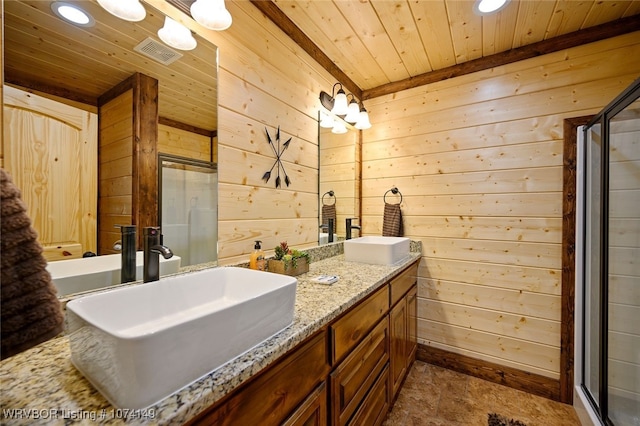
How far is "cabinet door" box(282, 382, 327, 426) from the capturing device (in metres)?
0.81

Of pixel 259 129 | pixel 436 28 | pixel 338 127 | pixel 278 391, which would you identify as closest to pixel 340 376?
pixel 278 391

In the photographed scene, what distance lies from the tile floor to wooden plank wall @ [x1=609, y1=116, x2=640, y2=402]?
1.31 feet

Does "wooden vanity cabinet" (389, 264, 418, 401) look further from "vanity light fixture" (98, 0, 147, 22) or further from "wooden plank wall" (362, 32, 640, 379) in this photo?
"vanity light fixture" (98, 0, 147, 22)

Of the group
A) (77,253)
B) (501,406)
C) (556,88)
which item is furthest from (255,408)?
(556,88)

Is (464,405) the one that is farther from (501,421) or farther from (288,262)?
(288,262)

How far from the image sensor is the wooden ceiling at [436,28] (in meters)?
1.53

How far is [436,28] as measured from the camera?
171cm

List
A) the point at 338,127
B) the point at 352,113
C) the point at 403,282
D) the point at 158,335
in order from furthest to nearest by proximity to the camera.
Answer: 1. the point at 338,127
2. the point at 352,113
3. the point at 403,282
4. the point at 158,335

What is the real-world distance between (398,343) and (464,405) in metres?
0.60

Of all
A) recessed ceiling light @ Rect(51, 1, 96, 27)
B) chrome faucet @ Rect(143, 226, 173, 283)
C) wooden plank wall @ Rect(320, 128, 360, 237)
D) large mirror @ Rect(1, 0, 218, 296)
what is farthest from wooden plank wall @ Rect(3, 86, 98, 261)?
wooden plank wall @ Rect(320, 128, 360, 237)

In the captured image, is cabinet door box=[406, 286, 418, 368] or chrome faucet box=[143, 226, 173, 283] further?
cabinet door box=[406, 286, 418, 368]

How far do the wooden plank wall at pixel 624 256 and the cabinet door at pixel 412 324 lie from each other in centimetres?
105

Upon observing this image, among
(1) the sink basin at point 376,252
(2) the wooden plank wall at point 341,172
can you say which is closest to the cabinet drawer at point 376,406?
(1) the sink basin at point 376,252

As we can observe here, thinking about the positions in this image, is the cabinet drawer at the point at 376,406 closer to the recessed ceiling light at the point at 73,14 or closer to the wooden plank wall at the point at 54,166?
the wooden plank wall at the point at 54,166
